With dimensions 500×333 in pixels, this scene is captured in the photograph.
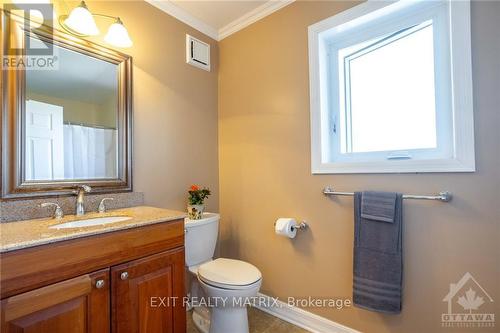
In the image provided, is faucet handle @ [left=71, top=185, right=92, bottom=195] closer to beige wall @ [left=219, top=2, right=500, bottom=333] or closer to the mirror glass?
the mirror glass

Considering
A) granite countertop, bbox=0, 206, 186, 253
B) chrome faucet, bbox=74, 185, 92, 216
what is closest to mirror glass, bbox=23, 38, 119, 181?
chrome faucet, bbox=74, 185, 92, 216

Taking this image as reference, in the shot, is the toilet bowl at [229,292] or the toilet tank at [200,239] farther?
the toilet tank at [200,239]

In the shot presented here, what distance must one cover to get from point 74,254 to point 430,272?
165cm

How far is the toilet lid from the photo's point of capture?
53.4 inches

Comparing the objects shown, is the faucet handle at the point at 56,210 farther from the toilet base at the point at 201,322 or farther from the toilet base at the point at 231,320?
the toilet base at the point at 201,322

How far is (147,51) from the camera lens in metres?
1.68

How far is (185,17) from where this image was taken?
1.90 meters

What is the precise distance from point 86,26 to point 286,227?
5.37 feet

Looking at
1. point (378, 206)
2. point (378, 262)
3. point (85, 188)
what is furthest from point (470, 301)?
point (85, 188)

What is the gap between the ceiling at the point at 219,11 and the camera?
179 cm

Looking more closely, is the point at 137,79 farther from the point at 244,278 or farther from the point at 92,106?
the point at 244,278

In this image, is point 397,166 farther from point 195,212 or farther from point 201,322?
point 201,322

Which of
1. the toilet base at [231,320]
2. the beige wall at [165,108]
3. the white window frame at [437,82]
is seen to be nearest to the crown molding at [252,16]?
the beige wall at [165,108]

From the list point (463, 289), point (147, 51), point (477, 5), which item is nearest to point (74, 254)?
point (147, 51)
